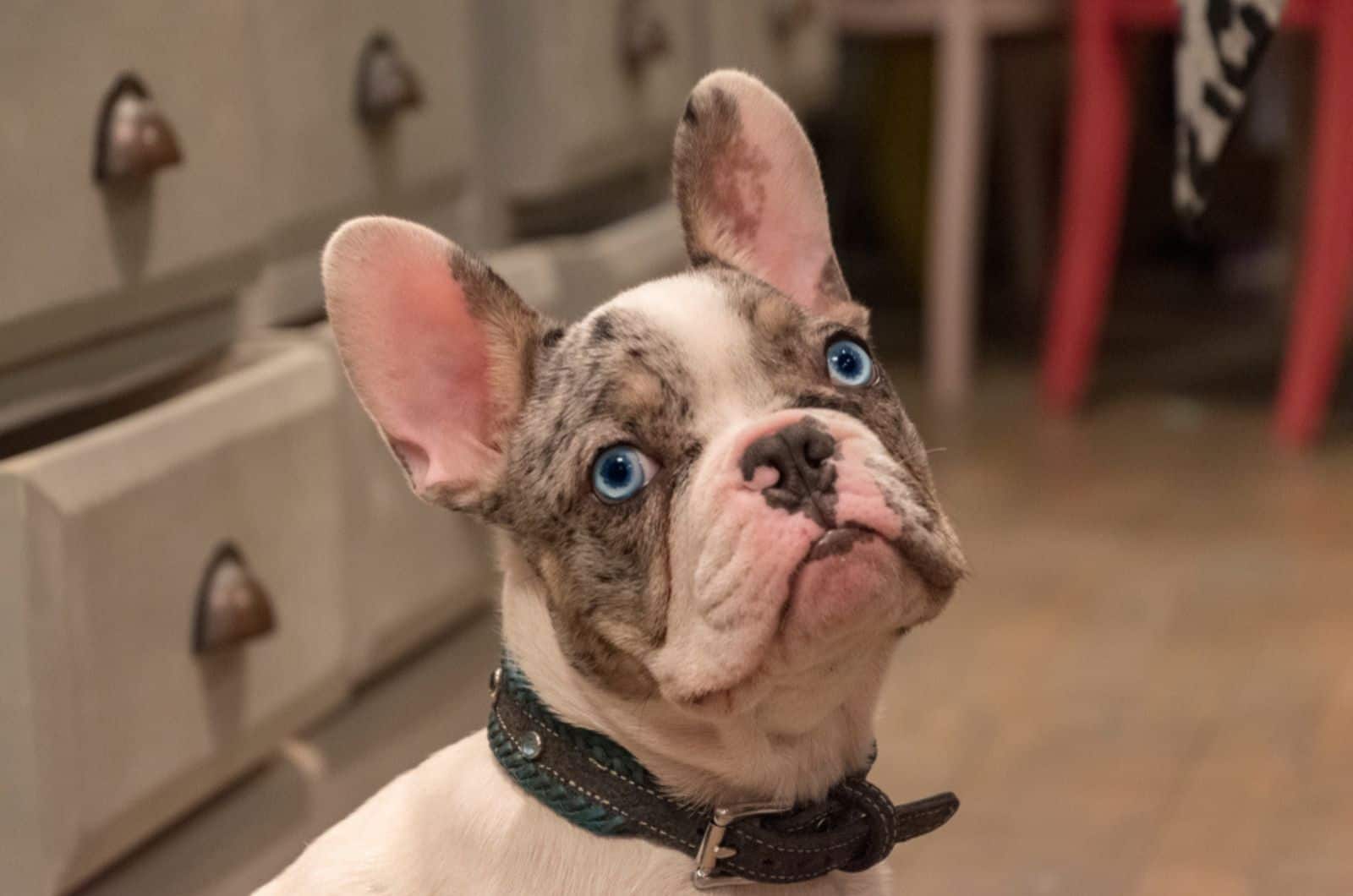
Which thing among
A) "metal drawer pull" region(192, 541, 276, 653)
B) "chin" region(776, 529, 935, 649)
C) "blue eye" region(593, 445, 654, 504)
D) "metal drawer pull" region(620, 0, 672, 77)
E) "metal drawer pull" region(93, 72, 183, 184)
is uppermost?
"metal drawer pull" region(93, 72, 183, 184)

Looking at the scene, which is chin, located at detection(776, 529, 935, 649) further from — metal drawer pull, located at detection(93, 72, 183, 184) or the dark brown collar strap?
metal drawer pull, located at detection(93, 72, 183, 184)

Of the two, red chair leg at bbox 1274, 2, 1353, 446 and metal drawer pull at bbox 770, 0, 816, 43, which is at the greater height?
metal drawer pull at bbox 770, 0, 816, 43

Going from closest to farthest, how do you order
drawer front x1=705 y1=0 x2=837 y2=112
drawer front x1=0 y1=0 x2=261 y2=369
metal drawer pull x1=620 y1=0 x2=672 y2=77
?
drawer front x1=0 y1=0 x2=261 y2=369 → metal drawer pull x1=620 y1=0 x2=672 y2=77 → drawer front x1=705 y1=0 x2=837 y2=112

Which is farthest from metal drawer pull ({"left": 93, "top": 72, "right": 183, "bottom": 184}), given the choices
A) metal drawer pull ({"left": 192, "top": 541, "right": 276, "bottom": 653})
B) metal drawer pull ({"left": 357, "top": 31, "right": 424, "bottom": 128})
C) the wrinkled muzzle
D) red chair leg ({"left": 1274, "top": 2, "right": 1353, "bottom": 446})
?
red chair leg ({"left": 1274, "top": 2, "right": 1353, "bottom": 446})

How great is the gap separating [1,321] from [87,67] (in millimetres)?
202

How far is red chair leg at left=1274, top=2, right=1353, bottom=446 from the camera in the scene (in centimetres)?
266

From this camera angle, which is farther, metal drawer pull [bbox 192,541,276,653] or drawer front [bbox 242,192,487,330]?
drawer front [bbox 242,192,487,330]

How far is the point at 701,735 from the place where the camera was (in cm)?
98

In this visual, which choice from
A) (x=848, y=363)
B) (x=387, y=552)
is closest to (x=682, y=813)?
(x=848, y=363)

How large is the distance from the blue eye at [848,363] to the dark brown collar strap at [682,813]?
22cm

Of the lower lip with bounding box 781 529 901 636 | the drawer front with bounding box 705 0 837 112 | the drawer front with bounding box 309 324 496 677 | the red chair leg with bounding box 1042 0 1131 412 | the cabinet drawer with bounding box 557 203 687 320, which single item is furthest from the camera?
the red chair leg with bounding box 1042 0 1131 412

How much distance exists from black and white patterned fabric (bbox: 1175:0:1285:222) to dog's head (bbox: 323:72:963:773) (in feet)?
0.91

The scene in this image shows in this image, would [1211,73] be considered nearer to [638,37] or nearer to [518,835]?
[518,835]

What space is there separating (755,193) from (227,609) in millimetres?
618
